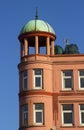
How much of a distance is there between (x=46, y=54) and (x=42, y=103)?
5.69 metres

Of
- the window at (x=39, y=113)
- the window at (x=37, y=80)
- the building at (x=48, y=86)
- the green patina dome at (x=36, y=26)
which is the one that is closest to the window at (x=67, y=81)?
the building at (x=48, y=86)

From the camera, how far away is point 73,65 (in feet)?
181

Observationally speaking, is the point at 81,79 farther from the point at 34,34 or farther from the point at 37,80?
the point at 34,34

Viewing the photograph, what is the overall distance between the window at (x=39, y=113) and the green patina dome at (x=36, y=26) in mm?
8369

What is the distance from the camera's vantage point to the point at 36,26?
5591 centimetres

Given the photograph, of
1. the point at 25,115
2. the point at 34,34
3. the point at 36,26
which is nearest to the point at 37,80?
the point at 25,115

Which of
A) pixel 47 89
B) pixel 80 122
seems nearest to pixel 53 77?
pixel 47 89

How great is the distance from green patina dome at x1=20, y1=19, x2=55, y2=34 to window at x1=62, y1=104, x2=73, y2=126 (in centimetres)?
863

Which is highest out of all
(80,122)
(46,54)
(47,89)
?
(46,54)

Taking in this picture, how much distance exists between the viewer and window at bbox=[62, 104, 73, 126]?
5378cm

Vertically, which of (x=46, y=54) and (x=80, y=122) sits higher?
(x=46, y=54)

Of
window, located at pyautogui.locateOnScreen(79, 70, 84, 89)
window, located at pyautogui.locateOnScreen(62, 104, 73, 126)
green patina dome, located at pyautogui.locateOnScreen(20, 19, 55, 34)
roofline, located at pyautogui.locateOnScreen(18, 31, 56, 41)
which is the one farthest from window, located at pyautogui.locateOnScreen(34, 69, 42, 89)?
green patina dome, located at pyautogui.locateOnScreen(20, 19, 55, 34)

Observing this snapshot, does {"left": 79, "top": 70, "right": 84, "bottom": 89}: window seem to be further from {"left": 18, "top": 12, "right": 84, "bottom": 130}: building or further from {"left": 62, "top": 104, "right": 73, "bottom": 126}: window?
{"left": 62, "top": 104, "right": 73, "bottom": 126}: window

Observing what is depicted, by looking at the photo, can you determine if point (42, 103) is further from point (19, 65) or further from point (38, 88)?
point (19, 65)
